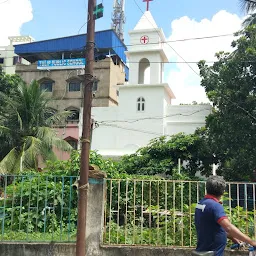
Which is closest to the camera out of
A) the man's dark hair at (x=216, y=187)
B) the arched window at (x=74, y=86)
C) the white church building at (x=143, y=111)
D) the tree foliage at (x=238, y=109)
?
the man's dark hair at (x=216, y=187)

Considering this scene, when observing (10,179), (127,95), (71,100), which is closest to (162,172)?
(127,95)

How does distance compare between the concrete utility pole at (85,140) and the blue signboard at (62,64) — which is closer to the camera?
the concrete utility pole at (85,140)

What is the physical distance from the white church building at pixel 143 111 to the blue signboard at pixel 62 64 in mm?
8981

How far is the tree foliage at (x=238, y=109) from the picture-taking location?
549 inches

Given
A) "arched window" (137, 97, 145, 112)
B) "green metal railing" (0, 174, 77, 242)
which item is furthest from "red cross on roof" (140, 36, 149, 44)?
"green metal railing" (0, 174, 77, 242)

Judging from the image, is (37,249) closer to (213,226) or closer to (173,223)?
(173,223)

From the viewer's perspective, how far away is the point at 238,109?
1434cm

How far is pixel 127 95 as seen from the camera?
72.2ft

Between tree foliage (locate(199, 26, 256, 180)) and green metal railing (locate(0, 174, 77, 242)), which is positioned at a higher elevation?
tree foliage (locate(199, 26, 256, 180))

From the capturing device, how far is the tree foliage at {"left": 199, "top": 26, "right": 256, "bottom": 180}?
45.8 feet

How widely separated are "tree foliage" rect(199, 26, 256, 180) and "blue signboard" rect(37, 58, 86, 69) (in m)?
16.3

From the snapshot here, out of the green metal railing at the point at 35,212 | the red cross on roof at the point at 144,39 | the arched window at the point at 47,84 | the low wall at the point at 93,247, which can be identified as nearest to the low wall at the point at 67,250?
the low wall at the point at 93,247

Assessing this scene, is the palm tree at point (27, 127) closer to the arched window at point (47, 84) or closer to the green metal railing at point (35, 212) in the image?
the green metal railing at point (35, 212)

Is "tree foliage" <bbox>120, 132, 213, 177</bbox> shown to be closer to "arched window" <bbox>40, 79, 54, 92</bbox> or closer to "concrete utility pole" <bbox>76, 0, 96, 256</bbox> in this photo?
"concrete utility pole" <bbox>76, 0, 96, 256</bbox>
